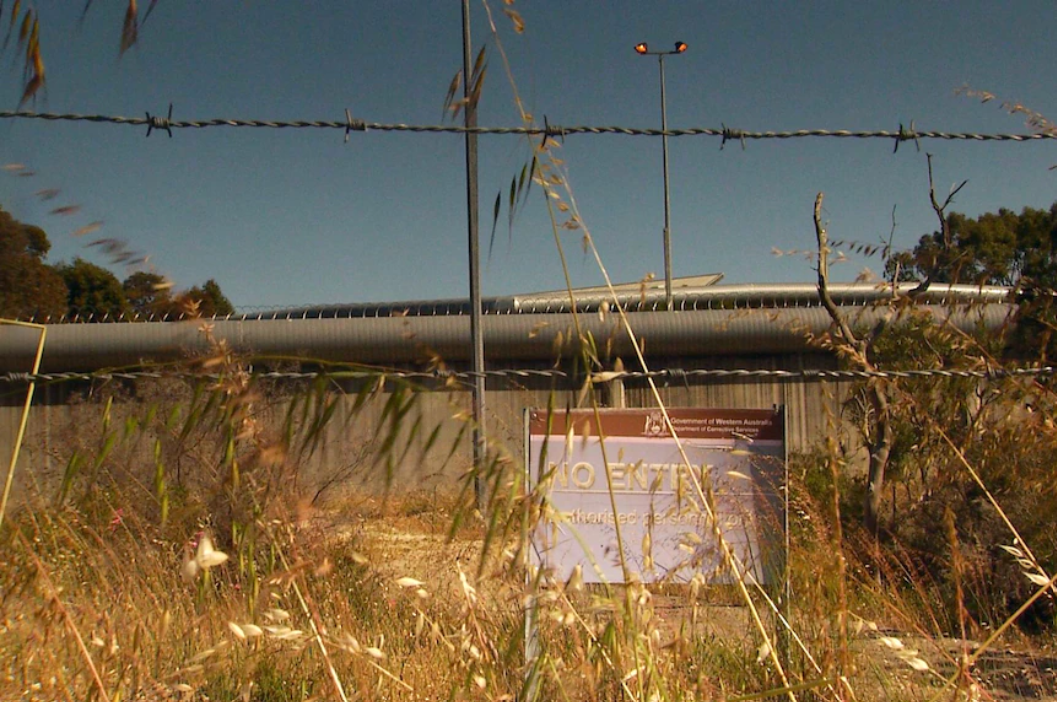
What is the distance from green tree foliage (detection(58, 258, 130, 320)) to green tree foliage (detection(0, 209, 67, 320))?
0.14 ft

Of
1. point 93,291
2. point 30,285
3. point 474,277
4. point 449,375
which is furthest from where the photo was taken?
point 474,277

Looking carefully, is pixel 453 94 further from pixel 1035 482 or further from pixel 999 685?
pixel 999 685

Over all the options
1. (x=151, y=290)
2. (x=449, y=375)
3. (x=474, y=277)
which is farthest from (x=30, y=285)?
(x=474, y=277)

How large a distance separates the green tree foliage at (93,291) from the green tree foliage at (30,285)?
42 millimetres

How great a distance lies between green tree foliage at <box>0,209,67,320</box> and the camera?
2102 millimetres

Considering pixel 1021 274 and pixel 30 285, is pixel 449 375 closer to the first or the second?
pixel 30 285

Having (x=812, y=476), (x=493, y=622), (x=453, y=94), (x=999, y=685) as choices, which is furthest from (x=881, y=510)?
(x=453, y=94)

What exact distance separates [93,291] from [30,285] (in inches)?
34.2

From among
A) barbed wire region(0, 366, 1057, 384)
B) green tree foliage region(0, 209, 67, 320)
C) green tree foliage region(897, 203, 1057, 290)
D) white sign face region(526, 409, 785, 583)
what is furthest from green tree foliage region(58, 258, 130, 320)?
green tree foliage region(897, 203, 1057, 290)

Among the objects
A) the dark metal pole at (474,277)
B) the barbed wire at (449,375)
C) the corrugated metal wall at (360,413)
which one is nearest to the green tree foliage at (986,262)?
the barbed wire at (449,375)

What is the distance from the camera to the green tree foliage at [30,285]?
210 centimetres

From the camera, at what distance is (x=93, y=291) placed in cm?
295

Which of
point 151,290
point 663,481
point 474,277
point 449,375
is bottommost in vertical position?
point 663,481

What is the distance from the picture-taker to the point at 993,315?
8289 mm
